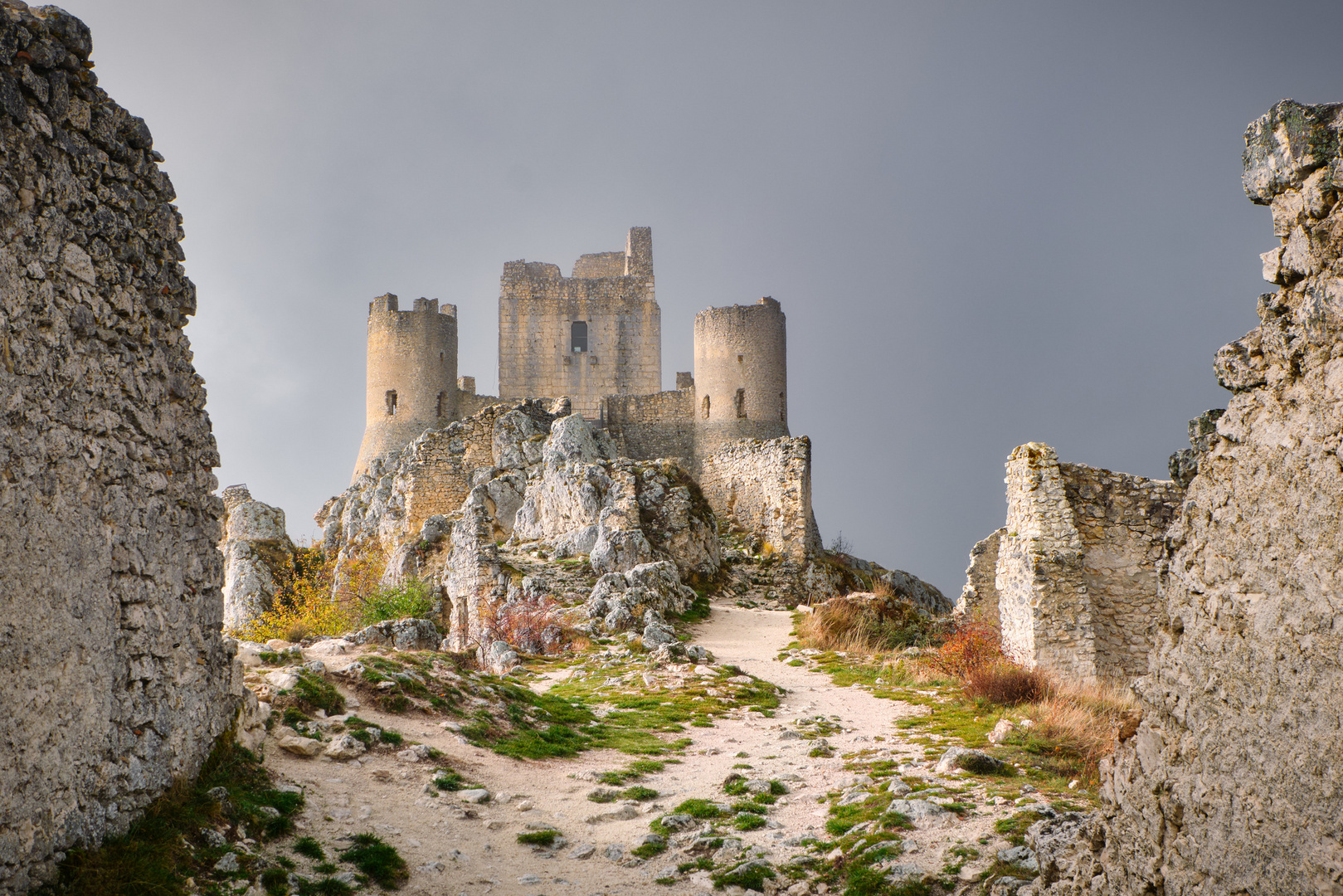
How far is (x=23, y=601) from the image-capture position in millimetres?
4188

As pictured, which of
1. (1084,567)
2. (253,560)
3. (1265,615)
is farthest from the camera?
(253,560)

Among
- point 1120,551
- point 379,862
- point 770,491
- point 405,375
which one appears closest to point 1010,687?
point 1120,551

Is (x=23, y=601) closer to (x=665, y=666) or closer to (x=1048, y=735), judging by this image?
(x=1048, y=735)

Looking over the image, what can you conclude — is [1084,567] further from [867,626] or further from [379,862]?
[379,862]

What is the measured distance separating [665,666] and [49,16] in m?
9.61

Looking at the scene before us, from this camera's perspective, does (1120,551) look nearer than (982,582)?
Yes

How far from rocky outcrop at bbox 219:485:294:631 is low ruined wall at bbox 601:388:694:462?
14.4 m

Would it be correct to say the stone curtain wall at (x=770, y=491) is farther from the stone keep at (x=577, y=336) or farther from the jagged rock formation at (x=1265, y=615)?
the jagged rock formation at (x=1265, y=615)

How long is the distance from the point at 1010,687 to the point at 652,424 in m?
26.3

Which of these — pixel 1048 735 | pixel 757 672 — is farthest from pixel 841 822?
pixel 757 672

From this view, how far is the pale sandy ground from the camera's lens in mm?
5406

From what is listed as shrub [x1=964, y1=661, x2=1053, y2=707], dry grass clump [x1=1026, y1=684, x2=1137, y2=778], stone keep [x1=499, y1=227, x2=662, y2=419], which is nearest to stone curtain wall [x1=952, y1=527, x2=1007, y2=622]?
shrub [x1=964, y1=661, x2=1053, y2=707]

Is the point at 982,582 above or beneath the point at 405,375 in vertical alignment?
beneath

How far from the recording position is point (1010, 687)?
9.30 m
